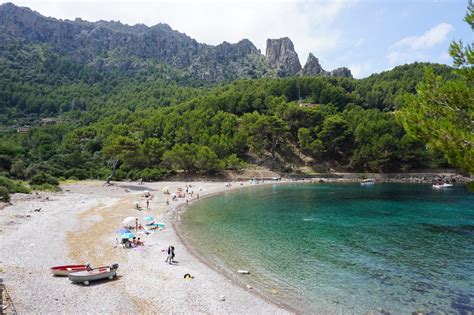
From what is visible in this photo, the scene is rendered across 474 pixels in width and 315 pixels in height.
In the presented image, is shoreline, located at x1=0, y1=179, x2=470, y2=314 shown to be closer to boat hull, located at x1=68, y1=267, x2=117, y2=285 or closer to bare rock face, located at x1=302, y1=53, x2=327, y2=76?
boat hull, located at x1=68, y1=267, x2=117, y2=285

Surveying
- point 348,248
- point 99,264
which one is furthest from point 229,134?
point 99,264

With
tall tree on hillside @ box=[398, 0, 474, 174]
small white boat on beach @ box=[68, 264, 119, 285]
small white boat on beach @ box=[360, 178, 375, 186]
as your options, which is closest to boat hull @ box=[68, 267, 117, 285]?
small white boat on beach @ box=[68, 264, 119, 285]

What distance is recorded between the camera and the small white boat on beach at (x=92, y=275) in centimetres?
1703

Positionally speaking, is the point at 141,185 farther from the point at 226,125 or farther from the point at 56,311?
the point at 56,311

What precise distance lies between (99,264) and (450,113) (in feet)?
67.6

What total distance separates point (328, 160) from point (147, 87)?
10728cm

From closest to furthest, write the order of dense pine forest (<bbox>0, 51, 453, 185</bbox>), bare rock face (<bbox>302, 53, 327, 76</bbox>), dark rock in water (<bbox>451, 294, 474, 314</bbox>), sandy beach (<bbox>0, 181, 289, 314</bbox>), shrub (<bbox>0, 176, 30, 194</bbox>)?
dark rock in water (<bbox>451, 294, 474, 314</bbox>), sandy beach (<bbox>0, 181, 289, 314</bbox>), shrub (<bbox>0, 176, 30, 194</bbox>), dense pine forest (<bbox>0, 51, 453, 185</bbox>), bare rock face (<bbox>302, 53, 327, 76</bbox>)

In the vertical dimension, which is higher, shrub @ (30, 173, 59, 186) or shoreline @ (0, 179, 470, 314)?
shrub @ (30, 173, 59, 186)

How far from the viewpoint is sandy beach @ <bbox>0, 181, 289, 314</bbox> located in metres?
14.9

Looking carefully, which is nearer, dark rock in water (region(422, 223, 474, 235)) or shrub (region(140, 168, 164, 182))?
dark rock in water (region(422, 223, 474, 235))

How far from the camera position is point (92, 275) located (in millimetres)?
17219

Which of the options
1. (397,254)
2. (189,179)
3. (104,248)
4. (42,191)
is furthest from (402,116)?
(189,179)

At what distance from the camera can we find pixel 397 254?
77.4ft

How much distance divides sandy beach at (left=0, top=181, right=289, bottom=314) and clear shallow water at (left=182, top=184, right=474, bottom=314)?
88.6 inches
